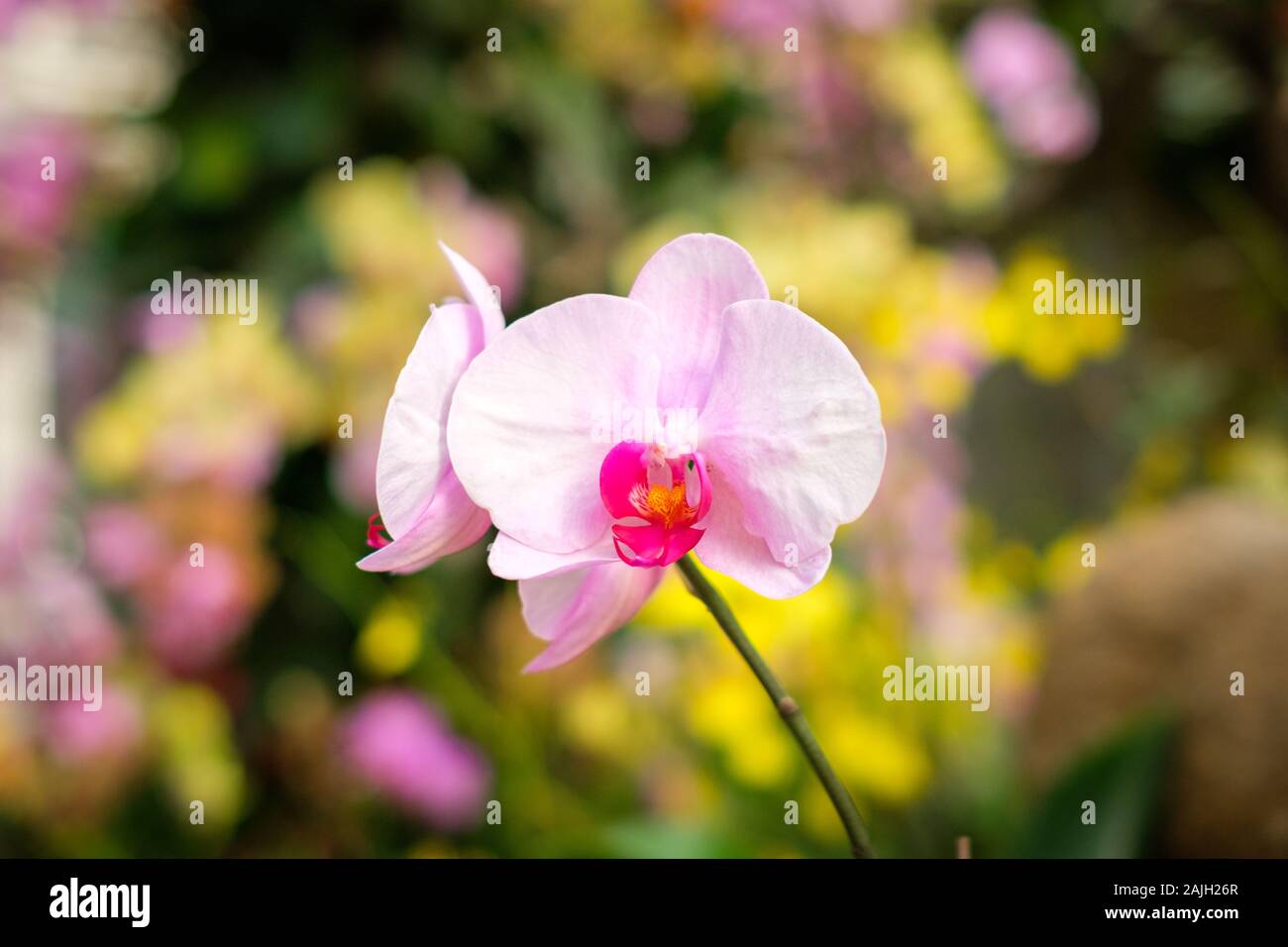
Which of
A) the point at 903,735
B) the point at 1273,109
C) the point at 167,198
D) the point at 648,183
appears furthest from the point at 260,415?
the point at 1273,109

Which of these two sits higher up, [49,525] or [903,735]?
[49,525]

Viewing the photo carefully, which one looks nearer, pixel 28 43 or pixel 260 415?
pixel 260 415

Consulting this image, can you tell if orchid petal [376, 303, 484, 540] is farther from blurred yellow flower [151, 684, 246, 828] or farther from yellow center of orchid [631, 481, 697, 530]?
blurred yellow flower [151, 684, 246, 828]

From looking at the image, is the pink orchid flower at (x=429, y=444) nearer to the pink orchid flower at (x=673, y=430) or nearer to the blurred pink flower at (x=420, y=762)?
the pink orchid flower at (x=673, y=430)

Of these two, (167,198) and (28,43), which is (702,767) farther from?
(28,43)

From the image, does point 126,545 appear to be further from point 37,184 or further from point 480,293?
point 480,293

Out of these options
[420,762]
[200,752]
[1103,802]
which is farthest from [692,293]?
[200,752]

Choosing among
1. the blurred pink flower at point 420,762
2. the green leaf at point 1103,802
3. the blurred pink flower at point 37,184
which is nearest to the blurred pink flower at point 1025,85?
the green leaf at point 1103,802
